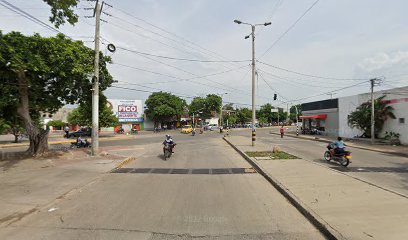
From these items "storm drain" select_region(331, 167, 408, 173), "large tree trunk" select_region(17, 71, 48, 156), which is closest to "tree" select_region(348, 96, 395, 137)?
"storm drain" select_region(331, 167, 408, 173)

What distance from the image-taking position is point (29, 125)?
15.3 metres

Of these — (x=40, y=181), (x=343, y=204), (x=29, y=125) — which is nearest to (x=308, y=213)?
(x=343, y=204)

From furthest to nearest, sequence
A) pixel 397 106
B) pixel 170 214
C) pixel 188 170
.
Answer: pixel 397 106
pixel 188 170
pixel 170 214

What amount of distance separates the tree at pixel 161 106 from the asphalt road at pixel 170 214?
2204 inches

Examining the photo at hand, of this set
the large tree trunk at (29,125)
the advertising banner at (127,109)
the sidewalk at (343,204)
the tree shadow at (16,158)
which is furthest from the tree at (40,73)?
the advertising banner at (127,109)

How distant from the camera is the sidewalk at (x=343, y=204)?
468 centimetres

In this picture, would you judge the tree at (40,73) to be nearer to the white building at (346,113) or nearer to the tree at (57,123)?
the white building at (346,113)

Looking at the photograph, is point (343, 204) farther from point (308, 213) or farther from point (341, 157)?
point (341, 157)

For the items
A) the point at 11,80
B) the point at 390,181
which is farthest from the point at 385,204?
the point at 11,80

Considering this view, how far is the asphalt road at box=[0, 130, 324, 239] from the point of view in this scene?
16.0ft

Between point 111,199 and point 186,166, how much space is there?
19.4ft

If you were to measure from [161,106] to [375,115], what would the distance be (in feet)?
157

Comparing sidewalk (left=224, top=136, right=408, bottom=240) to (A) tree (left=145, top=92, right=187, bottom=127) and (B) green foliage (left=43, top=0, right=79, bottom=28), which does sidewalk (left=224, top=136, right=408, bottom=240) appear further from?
(A) tree (left=145, top=92, right=187, bottom=127)

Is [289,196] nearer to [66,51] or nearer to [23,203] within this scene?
[23,203]
